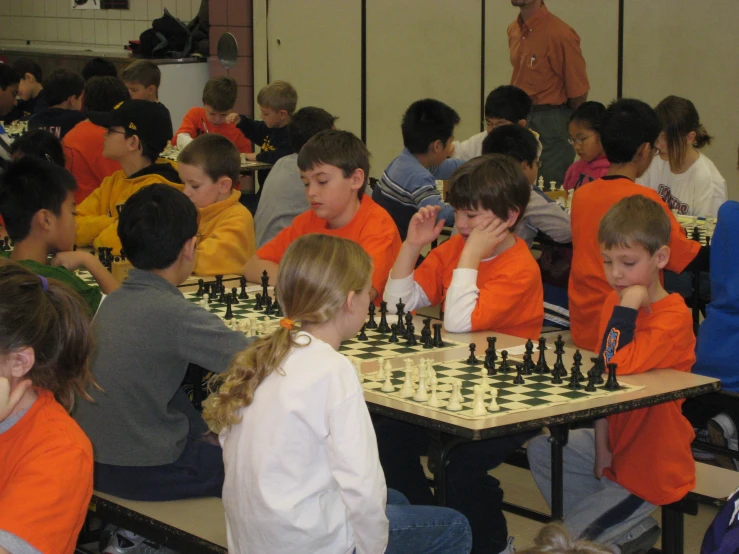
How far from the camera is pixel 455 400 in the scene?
9.77ft

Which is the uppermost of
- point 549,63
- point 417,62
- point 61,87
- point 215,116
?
Answer: point 417,62

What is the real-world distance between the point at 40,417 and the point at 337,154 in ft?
8.76

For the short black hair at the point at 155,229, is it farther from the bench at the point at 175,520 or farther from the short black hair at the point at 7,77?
the short black hair at the point at 7,77

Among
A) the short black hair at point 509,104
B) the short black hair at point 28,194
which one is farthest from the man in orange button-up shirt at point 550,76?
the short black hair at point 28,194

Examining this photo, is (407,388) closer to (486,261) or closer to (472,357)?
(472,357)

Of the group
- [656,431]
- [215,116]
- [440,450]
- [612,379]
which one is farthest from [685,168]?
[215,116]

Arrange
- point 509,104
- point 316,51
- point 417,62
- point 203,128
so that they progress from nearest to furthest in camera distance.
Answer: point 509,104 → point 203,128 → point 417,62 → point 316,51

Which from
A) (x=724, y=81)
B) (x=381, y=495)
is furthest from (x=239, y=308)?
(x=724, y=81)

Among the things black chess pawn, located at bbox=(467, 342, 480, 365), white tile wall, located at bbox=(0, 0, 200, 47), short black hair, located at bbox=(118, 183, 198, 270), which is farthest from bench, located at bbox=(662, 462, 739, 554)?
white tile wall, located at bbox=(0, 0, 200, 47)

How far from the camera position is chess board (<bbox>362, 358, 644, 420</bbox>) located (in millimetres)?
3008

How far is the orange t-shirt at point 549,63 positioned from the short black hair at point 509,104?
54.2 inches

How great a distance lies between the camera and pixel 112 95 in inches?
329

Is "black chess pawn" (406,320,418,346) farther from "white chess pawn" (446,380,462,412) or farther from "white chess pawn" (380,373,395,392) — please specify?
"white chess pawn" (446,380,462,412)

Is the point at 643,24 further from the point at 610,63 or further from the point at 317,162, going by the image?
the point at 317,162
